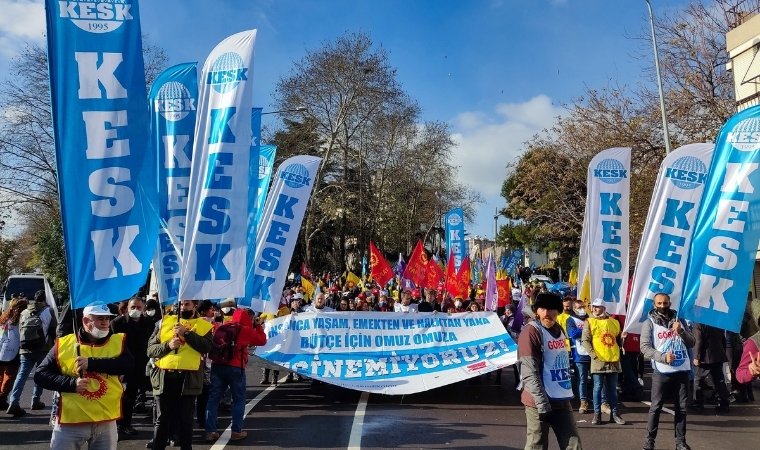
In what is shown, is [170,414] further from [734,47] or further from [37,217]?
[37,217]

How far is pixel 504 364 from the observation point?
10.2m

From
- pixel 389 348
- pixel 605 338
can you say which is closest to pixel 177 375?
pixel 389 348

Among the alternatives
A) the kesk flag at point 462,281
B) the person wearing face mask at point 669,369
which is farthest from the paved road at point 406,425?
the kesk flag at point 462,281

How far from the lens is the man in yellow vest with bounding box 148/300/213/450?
5812 millimetres

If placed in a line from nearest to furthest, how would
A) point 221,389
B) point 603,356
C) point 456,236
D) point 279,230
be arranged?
point 221,389 < point 603,356 < point 279,230 < point 456,236

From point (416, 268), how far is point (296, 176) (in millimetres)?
10237

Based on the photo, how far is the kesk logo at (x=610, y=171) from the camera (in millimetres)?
9531

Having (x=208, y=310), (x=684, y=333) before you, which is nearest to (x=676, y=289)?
(x=684, y=333)

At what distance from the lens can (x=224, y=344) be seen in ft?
24.3

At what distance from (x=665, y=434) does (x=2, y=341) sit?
9.28 m

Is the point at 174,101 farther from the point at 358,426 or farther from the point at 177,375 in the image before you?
the point at 358,426

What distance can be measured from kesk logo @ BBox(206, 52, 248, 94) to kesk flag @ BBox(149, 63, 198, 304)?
1866 mm

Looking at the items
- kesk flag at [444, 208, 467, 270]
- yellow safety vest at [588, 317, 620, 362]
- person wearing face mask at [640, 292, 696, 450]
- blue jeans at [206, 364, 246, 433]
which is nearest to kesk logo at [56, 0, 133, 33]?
blue jeans at [206, 364, 246, 433]

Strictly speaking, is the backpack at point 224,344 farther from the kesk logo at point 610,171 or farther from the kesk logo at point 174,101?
the kesk logo at point 610,171
